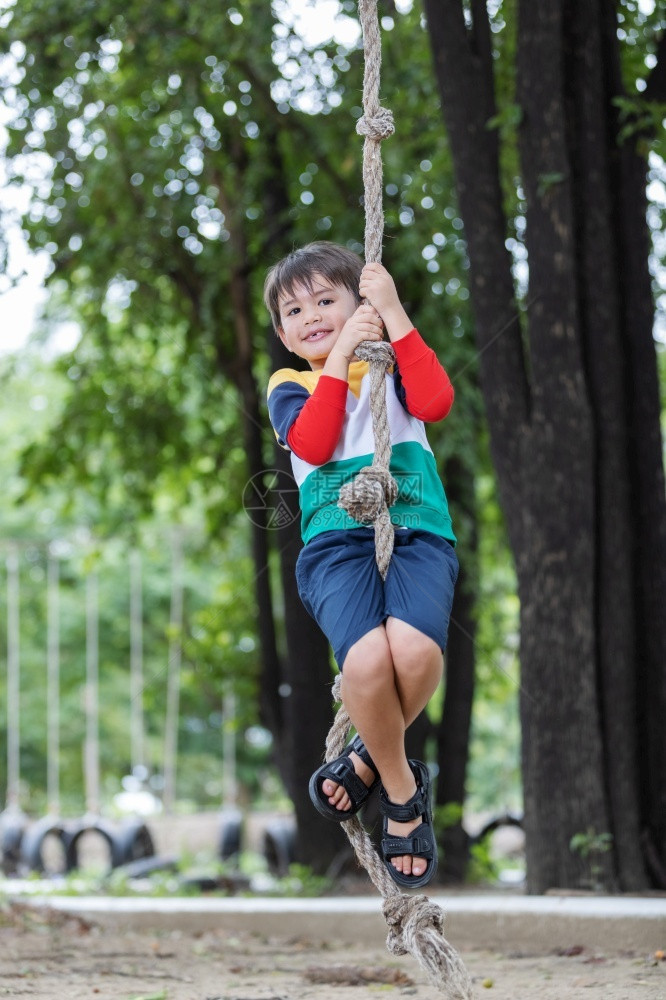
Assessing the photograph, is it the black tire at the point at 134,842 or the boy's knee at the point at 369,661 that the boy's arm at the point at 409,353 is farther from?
the black tire at the point at 134,842

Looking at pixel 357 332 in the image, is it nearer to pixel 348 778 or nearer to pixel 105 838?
pixel 348 778

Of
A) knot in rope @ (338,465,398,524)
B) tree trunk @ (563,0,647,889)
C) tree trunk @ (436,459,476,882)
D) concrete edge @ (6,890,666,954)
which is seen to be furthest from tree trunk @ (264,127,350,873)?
knot in rope @ (338,465,398,524)

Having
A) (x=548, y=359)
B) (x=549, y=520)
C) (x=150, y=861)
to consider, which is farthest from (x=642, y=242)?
(x=150, y=861)

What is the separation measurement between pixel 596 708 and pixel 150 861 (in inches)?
229

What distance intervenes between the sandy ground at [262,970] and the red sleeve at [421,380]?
1.65 metres

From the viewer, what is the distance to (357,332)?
8.63 ft

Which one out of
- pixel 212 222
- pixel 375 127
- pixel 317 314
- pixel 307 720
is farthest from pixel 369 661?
pixel 212 222

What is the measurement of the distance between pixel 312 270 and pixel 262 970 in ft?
8.29

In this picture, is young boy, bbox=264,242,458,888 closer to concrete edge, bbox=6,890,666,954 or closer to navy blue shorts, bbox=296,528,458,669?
navy blue shorts, bbox=296,528,458,669

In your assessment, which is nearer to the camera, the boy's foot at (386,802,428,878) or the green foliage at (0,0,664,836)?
the boy's foot at (386,802,428,878)

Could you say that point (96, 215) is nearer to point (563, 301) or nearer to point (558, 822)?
point (563, 301)

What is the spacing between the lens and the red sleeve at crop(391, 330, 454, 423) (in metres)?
2.68

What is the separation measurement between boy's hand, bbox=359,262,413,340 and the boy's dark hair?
Result: 0.56 feet

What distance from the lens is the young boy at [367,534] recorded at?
101 inches
